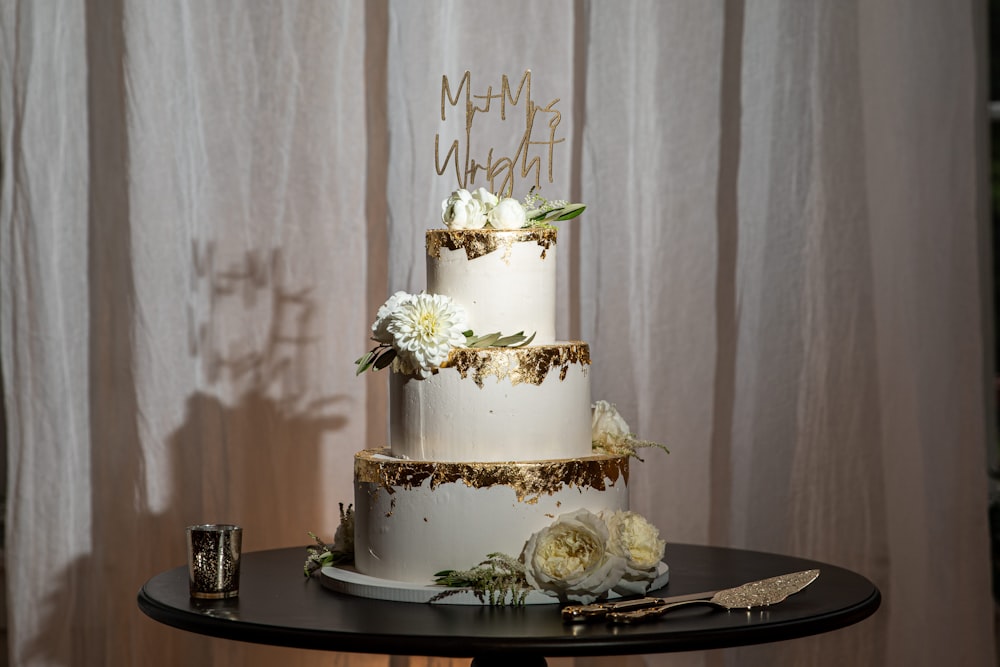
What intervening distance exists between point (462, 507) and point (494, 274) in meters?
0.31

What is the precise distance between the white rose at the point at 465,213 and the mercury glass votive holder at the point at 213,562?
50cm

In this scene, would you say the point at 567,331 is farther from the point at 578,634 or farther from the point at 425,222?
the point at 578,634

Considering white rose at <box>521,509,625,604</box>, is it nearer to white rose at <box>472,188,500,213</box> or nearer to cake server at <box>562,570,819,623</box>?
cake server at <box>562,570,819,623</box>

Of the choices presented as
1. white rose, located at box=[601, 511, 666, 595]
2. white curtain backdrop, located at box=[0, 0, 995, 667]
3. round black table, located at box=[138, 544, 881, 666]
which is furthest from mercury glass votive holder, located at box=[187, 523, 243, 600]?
white curtain backdrop, located at box=[0, 0, 995, 667]

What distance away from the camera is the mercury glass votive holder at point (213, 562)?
1.45 meters

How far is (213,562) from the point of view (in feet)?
4.76

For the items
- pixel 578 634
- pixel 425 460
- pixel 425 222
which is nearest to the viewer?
pixel 578 634

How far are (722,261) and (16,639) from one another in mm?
1523

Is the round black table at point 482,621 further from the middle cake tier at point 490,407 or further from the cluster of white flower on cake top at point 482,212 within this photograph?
the cluster of white flower on cake top at point 482,212

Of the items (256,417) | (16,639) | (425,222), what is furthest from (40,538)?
(425,222)

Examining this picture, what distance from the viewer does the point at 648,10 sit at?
7.39ft

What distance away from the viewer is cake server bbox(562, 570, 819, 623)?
131cm

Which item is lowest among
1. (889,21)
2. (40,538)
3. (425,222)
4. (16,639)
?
(16,639)

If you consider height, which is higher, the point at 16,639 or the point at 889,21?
the point at 889,21
